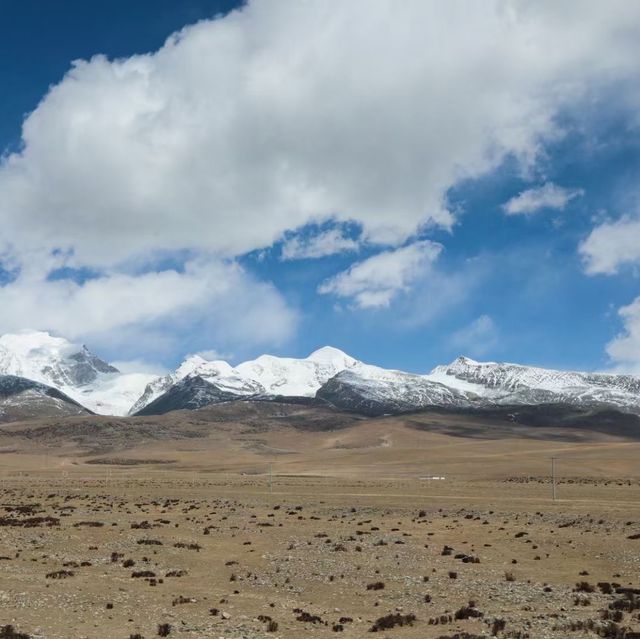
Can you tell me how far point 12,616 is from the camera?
24.7 meters

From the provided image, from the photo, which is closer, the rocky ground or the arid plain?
the rocky ground

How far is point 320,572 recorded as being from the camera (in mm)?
35094

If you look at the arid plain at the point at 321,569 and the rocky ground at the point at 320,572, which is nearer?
the rocky ground at the point at 320,572

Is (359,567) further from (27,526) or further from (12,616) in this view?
(27,526)

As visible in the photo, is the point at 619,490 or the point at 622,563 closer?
the point at 622,563

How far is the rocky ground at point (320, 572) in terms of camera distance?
24672mm

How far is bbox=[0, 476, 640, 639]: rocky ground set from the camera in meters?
24.7

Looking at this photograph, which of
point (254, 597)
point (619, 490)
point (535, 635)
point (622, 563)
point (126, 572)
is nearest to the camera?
point (535, 635)

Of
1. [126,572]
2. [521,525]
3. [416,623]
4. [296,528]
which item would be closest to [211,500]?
[296,528]

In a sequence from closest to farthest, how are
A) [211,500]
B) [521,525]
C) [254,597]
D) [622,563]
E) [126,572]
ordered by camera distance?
1. [254,597]
2. [126,572]
3. [622,563]
4. [521,525]
5. [211,500]

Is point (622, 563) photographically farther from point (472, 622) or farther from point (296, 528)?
point (296, 528)

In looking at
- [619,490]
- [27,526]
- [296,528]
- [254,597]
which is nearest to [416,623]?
[254,597]

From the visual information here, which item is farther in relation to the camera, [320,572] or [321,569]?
[321,569]

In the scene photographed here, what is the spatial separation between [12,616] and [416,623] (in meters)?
13.5
